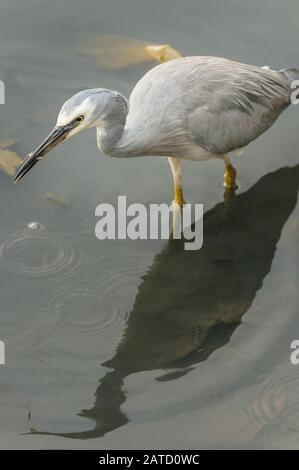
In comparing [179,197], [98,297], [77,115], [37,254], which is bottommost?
[98,297]

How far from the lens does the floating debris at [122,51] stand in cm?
946

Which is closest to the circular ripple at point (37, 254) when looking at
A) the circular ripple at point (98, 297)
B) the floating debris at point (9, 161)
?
the circular ripple at point (98, 297)

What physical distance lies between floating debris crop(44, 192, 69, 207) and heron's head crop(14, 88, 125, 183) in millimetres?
1105

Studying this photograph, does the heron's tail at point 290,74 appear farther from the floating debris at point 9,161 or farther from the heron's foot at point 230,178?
the floating debris at point 9,161

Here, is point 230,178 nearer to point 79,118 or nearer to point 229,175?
point 229,175

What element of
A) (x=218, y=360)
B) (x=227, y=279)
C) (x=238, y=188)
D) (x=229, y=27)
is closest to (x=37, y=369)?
(x=218, y=360)

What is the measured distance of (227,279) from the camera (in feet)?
25.8

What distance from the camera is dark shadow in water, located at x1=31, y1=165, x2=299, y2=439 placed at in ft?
23.1

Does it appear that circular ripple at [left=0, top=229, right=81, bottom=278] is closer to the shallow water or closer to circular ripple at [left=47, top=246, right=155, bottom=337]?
the shallow water

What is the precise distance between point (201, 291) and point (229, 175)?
1233mm

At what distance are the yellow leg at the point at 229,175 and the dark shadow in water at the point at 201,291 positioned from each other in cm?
13

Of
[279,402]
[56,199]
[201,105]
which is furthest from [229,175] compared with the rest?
[279,402]

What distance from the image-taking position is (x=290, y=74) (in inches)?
344

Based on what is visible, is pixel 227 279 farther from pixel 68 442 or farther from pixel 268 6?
pixel 268 6
